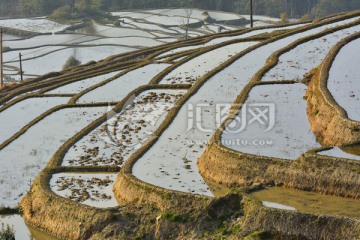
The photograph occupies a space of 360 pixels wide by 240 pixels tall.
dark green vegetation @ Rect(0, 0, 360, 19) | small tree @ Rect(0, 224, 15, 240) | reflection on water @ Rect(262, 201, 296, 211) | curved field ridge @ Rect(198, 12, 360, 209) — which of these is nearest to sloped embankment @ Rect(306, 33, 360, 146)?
curved field ridge @ Rect(198, 12, 360, 209)

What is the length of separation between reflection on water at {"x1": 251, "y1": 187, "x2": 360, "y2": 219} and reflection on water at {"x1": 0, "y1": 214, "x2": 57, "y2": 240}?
6096mm

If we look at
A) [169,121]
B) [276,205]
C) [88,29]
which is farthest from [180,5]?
[276,205]

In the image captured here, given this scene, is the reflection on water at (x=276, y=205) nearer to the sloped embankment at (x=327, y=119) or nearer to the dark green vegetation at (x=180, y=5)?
the sloped embankment at (x=327, y=119)

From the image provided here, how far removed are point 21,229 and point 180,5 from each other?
98369 millimetres

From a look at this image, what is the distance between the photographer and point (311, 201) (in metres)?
17.5

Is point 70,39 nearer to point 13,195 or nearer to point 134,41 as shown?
point 134,41

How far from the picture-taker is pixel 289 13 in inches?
4882

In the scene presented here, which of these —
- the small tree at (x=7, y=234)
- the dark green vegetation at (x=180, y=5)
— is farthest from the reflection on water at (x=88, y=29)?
the small tree at (x=7, y=234)

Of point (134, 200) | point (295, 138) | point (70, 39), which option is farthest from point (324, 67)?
point (70, 39)

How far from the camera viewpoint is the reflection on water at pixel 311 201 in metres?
16.5

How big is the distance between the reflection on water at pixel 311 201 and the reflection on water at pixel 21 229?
6.10 m

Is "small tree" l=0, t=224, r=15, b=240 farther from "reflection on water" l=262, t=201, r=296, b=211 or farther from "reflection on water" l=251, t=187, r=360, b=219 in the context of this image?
"reflection on water" l=262, t=201, r=296, b=211

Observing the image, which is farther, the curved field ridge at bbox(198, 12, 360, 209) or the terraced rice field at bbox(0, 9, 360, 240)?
the terraced rice field at bbox(0, 9, 360, 240)

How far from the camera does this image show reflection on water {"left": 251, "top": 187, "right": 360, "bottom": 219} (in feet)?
54.1
